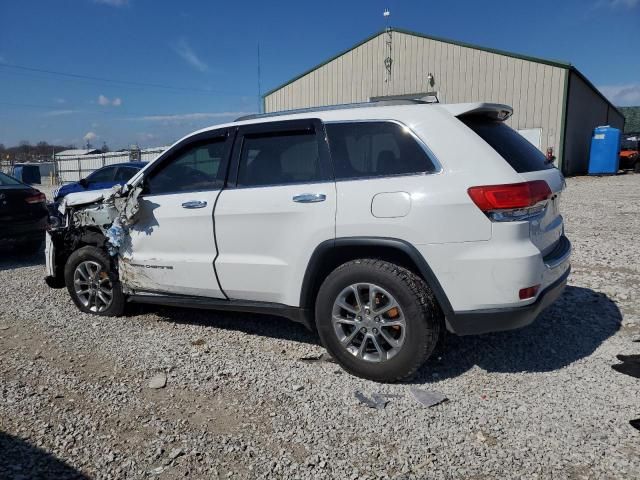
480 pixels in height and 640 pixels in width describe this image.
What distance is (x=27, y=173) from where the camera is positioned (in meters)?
32.1

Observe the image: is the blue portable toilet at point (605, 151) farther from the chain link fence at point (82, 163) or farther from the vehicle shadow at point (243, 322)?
the chain link fence at point (82, 163)

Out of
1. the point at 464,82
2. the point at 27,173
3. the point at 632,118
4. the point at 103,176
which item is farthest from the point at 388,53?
the point at 632,118

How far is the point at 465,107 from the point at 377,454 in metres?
2.30

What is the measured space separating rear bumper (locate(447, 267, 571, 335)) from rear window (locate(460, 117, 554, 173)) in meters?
0.86

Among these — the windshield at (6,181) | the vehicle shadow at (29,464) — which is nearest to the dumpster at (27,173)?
the windshield at (6,181)

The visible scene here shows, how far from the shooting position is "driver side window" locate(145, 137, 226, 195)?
158 inches

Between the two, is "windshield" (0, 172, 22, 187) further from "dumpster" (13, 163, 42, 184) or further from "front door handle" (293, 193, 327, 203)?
"dumpster" (13, 163, 42, 184)

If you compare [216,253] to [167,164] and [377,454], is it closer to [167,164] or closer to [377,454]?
[167,164]

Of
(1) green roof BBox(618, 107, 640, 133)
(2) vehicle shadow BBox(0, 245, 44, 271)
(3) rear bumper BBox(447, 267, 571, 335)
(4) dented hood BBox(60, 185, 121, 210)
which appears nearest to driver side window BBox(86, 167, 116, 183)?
(2) vehicle shadow BBox(0, 245, 44, 271)

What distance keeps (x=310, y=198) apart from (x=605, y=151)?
23840mm

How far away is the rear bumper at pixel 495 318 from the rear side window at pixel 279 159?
1.37 metres

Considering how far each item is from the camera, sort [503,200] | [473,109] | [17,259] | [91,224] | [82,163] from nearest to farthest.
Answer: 1. [503,200]
2. [473,109]
3. [91,224]
4. [17,259]
5. [82,163]

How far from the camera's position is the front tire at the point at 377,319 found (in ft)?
10.4

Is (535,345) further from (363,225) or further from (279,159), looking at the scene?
(279,159)
